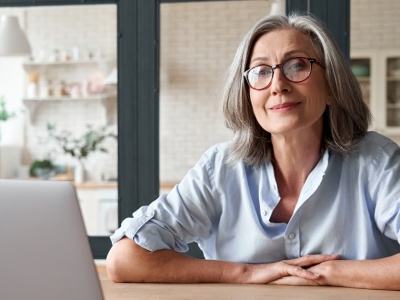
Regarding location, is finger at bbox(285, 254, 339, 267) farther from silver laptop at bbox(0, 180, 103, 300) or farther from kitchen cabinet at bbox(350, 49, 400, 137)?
kitchen cabinet at bbox(350, 49, 400, 137)

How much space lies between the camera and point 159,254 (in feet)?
6.24

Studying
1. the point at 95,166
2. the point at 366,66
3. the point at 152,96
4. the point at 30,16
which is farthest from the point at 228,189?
the point at 30,16

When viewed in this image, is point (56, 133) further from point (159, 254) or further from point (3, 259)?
point (3, 259)

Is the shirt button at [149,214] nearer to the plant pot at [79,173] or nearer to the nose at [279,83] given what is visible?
the nose at [279,83]

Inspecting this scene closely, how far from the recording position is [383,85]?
26.5 ft

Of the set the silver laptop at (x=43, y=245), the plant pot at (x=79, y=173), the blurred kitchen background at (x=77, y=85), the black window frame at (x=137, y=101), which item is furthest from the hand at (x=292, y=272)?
the plant pot at (x=79, y=173)

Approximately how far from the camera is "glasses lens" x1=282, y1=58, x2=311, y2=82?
2.03 m

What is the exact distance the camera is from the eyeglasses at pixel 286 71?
6.64 ft

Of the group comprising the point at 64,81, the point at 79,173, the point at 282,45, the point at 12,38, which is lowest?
the point at 79,173

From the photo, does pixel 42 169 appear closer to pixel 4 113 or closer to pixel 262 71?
pixel 4 113

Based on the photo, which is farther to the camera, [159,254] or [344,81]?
[344,81]

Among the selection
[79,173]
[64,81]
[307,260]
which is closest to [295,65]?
[307,260]

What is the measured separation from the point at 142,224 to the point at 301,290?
482 mm

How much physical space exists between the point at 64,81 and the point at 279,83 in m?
6.34
